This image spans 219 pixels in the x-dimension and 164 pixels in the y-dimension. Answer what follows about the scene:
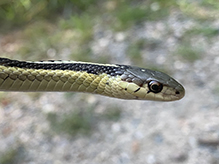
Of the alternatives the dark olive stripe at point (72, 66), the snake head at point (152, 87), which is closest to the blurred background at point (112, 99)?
the snake head at point (152, 87)

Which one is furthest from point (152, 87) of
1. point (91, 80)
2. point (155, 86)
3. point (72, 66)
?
point (72, 66)

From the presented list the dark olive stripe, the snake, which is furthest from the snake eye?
the dark olive stripe

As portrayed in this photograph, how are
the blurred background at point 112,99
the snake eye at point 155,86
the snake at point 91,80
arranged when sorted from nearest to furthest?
the snake at point 91,80 → the snake eye at point 155,86 → the blurred background at point 112,99

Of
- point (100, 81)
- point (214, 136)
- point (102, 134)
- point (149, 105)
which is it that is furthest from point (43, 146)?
point (214, 136)

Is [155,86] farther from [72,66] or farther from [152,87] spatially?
[72,66]

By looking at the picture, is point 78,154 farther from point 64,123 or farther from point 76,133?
point 64,123

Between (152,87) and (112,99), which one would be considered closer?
(152,87)

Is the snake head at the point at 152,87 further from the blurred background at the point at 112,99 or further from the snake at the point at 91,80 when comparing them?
the blurred background at the point at 112,99
